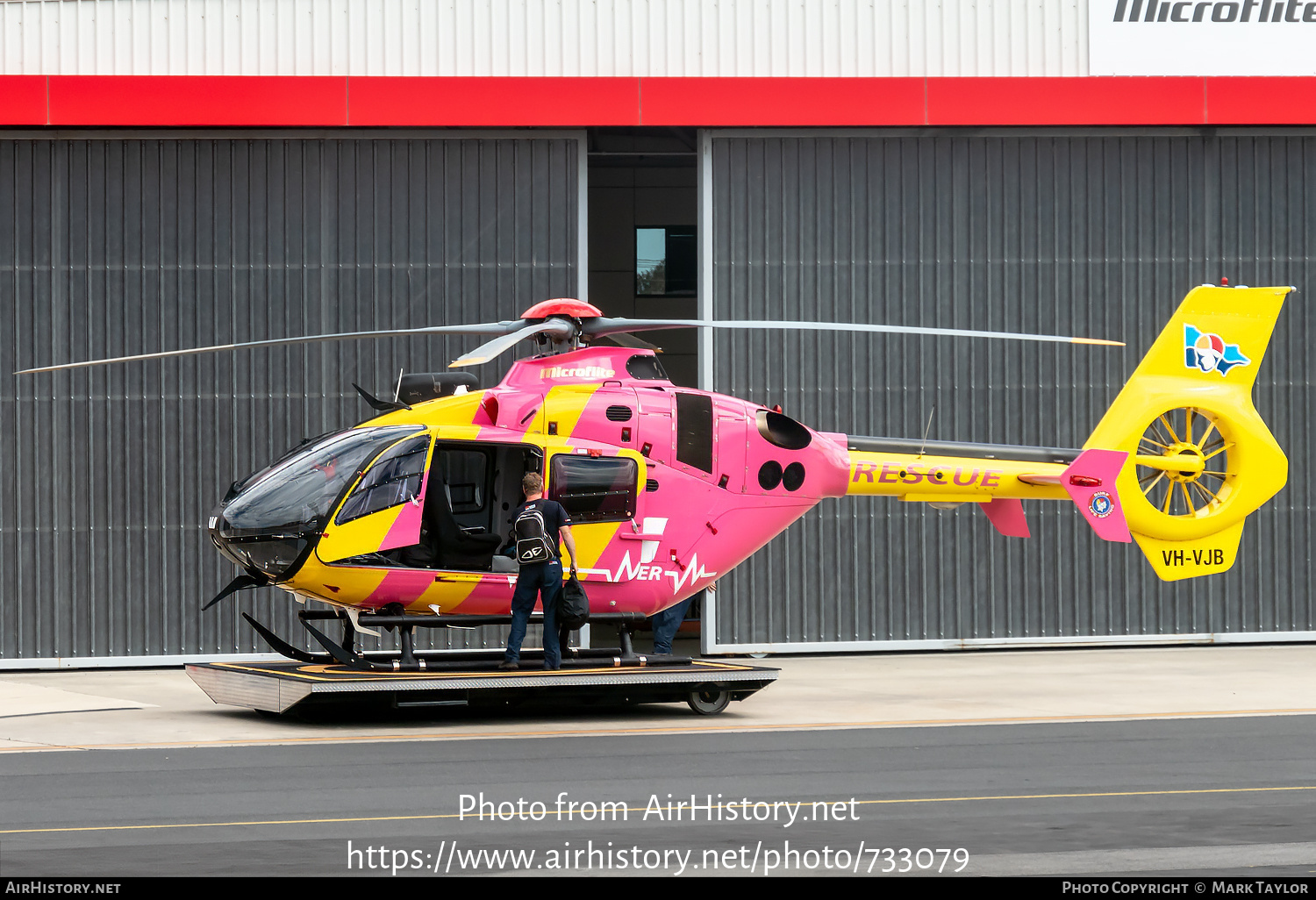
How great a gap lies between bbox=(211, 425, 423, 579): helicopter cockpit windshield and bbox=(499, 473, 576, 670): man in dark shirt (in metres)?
1.35

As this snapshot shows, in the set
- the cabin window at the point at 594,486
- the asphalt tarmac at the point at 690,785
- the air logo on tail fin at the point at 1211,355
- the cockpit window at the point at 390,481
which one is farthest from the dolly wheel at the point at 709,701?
the air logo on tail fin at the point at 1211,355

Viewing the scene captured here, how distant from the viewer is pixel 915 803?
9.63 meters

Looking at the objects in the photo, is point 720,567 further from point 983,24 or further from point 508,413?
point 983,24

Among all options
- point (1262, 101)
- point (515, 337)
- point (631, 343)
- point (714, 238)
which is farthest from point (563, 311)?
point (1262, 101)

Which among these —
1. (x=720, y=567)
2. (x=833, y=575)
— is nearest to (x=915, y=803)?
(x=720, y=567)

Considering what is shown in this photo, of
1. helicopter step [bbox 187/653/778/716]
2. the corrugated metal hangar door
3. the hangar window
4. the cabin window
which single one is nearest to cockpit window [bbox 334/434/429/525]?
the cabin window

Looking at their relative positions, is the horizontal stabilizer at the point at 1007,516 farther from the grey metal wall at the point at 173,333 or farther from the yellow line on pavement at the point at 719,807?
the grey metal wall at the point at 173,333

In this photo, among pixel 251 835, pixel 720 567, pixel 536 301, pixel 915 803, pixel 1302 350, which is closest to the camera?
pixel 251 835

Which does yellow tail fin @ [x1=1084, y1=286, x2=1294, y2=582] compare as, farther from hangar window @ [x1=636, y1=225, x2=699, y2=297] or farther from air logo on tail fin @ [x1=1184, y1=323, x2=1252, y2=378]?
hangar window @ [x1=636, y1=225, x2=699, y2=297]

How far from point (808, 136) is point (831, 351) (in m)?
2.76

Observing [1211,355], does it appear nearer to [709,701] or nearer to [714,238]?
[709,701]

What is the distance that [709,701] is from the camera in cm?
1408

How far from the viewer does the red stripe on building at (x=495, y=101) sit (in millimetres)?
18688

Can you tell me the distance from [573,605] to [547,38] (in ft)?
28.2
